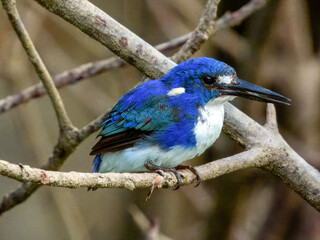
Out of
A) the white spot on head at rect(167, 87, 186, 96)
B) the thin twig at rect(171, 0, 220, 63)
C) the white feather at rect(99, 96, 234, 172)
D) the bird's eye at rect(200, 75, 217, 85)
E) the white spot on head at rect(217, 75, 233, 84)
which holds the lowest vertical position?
the white feather at rect(99, 96, 234, 172)

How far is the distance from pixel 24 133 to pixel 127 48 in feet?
6.85

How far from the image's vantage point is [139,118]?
9.13 ft

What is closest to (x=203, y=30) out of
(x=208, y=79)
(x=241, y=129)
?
(x=208, y=79)

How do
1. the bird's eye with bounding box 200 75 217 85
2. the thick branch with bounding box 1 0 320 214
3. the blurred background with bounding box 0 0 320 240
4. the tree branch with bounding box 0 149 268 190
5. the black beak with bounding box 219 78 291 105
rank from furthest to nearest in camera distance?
the blurred background with bounding box 0 0 320 240 → the bird's eye with bounding box 200 75 217 85 → the black beak with bounding box 219 78 291 105 → the thick branch with bounding box 1 0 320 214 → the tree branch with bounding box 0 149 268 190

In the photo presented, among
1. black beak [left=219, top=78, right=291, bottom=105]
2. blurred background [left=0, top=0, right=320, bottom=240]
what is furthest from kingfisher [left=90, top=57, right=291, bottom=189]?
blurred background [left=0, top=0, right=320, bottom=240]

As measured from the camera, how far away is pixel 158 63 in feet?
8.96

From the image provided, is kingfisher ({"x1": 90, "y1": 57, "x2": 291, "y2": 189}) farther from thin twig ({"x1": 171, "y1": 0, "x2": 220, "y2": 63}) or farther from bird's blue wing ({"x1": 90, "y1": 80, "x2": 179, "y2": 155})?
thin twig ({"x1": 171, "y1": 0, "x2": 220, "y2": 63})

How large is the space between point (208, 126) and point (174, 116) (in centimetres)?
18

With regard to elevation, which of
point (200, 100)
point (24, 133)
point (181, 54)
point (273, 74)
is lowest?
point (200, 100)

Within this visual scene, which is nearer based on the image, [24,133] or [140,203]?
[24,133]

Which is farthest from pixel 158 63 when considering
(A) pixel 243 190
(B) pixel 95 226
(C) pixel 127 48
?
(B) pixel 95 226

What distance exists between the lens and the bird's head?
8.73 ft

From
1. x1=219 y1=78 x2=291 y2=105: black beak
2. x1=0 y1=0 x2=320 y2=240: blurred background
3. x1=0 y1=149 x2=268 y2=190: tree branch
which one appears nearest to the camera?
x1=0 y1=149 x2=268 y2=190: tree branch

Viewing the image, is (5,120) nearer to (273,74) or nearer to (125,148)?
(273,74)
